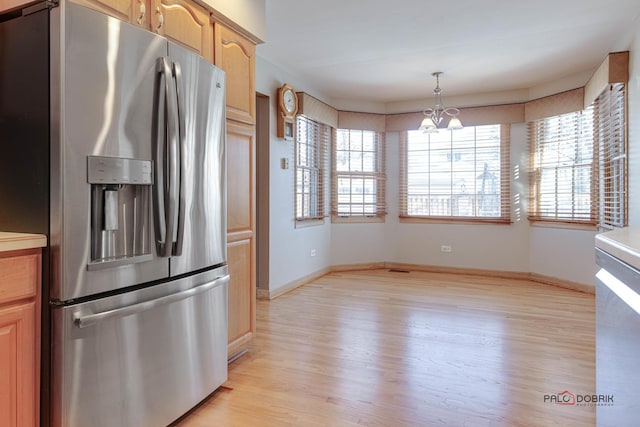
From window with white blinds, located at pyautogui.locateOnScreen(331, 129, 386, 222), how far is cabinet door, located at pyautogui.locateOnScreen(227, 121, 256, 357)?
313cm

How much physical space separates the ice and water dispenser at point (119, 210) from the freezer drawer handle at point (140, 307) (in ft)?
0.59

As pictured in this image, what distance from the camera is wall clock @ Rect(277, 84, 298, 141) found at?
14.1 ft

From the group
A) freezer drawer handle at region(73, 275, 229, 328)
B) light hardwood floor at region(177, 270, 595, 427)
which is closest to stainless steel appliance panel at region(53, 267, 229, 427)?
freezer drawer handle at region(73, 275, 229, 328)

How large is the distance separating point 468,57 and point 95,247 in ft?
12.9

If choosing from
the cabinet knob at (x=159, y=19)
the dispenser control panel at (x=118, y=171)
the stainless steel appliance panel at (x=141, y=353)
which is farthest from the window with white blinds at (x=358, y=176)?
the dispenser control panel at (x=118, y=171)

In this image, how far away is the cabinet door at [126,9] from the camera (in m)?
1.64

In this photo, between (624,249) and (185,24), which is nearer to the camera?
(624,249)

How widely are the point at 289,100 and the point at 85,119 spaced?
3.21m

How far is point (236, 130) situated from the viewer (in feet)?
8.14

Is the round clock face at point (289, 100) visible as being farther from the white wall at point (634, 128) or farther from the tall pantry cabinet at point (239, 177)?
the white wall at point (634, 128)

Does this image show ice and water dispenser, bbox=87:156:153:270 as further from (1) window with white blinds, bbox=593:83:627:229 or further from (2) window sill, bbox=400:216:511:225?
(2) window sill, bbox=400:216:511:225

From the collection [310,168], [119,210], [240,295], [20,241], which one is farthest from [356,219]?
[20,241]

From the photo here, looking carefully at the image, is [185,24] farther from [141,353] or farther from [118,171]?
[141,353]

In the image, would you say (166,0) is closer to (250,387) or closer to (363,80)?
(250,387)
